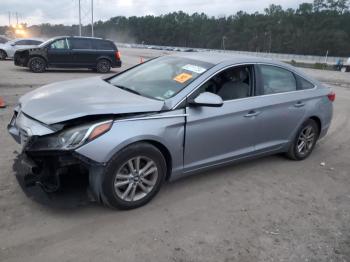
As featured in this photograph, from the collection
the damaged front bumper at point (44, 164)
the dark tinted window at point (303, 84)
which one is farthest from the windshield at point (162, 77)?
the dark tinted window at point (303, 84)

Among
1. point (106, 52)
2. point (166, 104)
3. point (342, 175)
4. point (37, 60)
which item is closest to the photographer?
point (166, 104)

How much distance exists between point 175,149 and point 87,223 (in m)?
1.18

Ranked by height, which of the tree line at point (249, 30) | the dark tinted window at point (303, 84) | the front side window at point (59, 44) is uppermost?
the tree line at point (249, 30)

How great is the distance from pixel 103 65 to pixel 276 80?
13249mm

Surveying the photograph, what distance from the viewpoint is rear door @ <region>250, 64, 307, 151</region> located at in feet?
15.7

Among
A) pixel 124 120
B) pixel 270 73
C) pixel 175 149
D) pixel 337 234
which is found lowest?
pixel 337 234

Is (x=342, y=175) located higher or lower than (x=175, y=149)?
lower

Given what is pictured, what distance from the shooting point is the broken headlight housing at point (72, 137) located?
334cm

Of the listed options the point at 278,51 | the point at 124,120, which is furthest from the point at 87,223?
the point at 278,51

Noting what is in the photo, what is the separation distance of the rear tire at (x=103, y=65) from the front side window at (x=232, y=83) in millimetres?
13314

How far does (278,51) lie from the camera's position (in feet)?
338

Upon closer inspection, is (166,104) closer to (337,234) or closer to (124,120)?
(124,120)

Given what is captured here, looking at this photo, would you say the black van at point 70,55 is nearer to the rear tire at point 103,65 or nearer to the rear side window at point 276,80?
the rear tire at point 103,65

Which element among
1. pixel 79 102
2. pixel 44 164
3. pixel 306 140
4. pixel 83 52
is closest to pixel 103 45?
pixel 83 52
